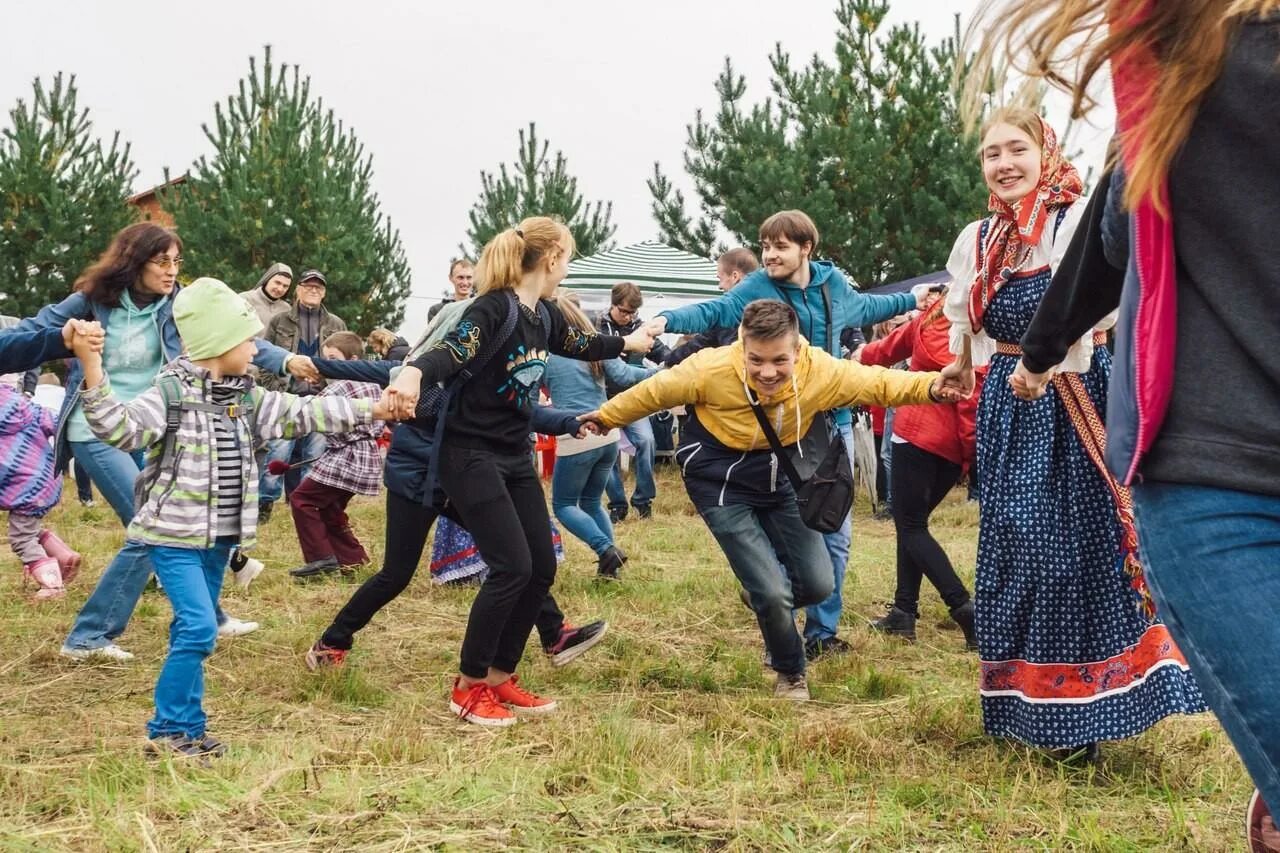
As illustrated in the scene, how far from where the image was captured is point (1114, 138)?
185 centimetres

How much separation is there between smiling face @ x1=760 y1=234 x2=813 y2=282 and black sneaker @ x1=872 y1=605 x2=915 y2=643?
1681 millimetres

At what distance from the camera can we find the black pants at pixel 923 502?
5.72m

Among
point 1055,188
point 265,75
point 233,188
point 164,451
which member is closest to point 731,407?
point 1055,188

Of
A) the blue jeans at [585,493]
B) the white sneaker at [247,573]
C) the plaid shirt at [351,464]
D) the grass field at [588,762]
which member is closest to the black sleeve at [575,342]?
the grass field at [588,762]

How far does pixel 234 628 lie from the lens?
6.10 meters

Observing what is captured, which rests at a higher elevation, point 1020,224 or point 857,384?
point 1020,224

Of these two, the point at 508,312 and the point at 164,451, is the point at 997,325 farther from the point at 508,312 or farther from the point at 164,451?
the point at 164,451

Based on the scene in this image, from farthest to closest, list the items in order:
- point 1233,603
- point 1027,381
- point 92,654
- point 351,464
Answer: point 351,464, point 92,654, point 1027,381, point 1233,603

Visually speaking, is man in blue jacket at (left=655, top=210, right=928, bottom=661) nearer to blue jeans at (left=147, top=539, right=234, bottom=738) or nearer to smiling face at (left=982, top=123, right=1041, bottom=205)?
smiling face at (left=982, top=123, right=1041, bottom=205)

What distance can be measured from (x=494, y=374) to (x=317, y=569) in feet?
11.0

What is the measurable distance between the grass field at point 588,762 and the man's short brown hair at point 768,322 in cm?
132

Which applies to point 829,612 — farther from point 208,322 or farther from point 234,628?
point 208,322

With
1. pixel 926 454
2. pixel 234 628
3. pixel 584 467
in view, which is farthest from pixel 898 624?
pixel 234 628

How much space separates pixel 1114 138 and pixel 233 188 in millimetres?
19286
